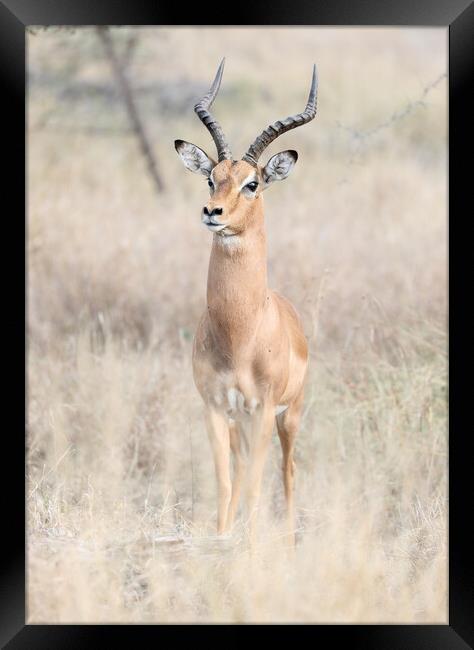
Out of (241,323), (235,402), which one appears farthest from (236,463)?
(241,323)

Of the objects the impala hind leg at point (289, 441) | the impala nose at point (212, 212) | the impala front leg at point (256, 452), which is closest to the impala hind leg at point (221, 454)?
the impala front leg at point (256, 452)

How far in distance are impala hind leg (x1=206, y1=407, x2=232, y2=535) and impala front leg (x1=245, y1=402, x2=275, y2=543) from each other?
0.15 m

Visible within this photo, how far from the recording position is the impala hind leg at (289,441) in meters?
7.50

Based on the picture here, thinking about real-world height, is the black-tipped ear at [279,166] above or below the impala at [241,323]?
above

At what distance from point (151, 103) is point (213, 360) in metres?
14.9

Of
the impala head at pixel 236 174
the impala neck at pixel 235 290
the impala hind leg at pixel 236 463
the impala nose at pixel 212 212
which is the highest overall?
the impala head at pixel 236 174

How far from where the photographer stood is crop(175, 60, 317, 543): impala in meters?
6.50

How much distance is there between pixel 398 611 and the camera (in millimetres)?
5844

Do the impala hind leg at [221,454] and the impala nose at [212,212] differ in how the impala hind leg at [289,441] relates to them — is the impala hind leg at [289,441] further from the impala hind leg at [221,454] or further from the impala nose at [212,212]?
the impala nose at [212,212]

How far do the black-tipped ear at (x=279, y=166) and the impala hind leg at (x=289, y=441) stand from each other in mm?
1717

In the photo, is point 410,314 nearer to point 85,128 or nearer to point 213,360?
point 213,360

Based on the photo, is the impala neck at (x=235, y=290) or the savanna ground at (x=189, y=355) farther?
the impala neck at (x=235, y=290)

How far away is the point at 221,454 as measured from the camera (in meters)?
6.73

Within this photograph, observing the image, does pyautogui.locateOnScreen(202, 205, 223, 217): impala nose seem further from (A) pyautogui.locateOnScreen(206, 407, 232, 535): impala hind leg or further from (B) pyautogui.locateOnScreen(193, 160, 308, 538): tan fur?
(A) pyautogui.locateOnScreen(206, 407, 232, 535): impala hind leg
